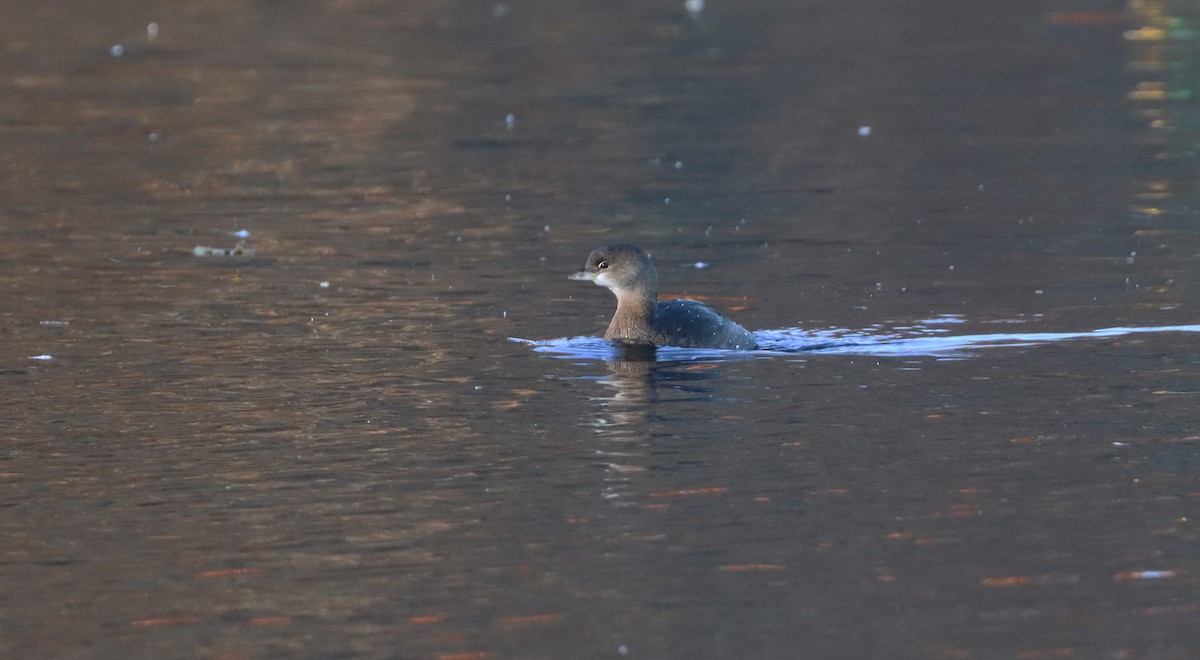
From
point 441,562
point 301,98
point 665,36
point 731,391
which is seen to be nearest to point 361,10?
point 665,36

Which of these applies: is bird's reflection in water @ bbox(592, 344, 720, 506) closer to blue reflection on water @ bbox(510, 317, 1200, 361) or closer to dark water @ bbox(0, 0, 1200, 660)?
dark water @ bbox(0, 0, 1200, 660)

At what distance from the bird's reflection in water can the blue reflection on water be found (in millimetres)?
153

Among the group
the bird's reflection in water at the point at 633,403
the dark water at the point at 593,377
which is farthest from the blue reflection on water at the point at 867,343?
the bird's reflection in water at the point at 633,403

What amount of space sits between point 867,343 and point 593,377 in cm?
Answer: 172

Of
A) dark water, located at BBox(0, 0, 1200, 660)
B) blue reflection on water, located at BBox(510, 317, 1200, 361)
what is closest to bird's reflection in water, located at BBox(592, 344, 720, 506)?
dark water, located at BBox(0, 0, 1200, 660)

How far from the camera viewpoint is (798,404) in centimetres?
1041

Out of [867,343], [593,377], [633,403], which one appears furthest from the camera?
[867,343]

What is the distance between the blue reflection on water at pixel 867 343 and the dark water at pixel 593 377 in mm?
41

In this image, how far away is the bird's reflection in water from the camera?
30.3 feet

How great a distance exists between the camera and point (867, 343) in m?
11.8

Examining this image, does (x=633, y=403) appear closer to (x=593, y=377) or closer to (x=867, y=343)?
(x=593, y=377)

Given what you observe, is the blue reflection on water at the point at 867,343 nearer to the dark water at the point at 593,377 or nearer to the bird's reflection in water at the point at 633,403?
the dark water at the point at 593,377

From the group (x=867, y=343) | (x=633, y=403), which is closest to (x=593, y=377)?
(x=633, y=403)

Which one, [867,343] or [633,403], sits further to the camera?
[867,343]
